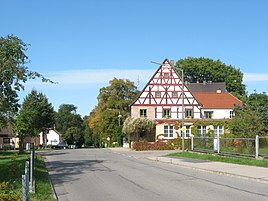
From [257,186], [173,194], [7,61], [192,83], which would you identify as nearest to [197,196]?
[173,194]

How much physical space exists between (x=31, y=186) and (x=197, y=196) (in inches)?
210

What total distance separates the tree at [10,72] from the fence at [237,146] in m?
12.9

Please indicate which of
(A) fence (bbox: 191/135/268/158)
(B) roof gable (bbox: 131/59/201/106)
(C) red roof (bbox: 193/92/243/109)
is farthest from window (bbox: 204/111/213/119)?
(A) fence (bbox: 191/135/268/158)

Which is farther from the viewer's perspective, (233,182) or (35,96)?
(35,96)

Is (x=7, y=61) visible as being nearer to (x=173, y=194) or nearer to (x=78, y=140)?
(x=173, y=194)

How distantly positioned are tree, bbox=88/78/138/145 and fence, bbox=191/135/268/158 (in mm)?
43020

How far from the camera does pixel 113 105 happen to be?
80.4 metres

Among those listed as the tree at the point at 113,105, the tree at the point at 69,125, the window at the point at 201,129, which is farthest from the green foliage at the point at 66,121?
the window at the point at 201,129

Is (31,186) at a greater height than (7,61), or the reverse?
(7,61)

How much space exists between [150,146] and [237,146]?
25482mm

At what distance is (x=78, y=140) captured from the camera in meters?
128

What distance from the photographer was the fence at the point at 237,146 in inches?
1003

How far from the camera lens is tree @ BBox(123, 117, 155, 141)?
5691cm

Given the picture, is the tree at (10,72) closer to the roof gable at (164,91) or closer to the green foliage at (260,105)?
the green foliage at (260,105)
